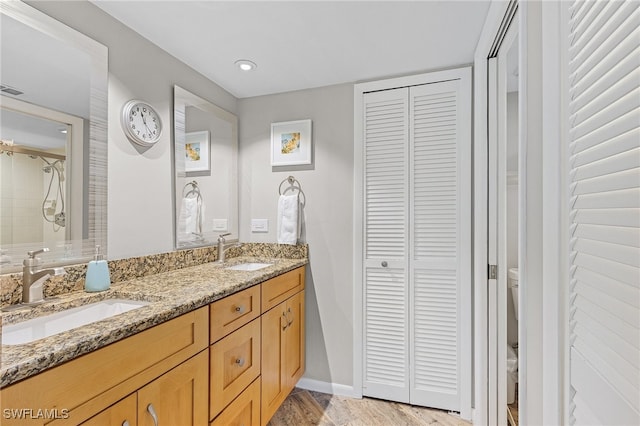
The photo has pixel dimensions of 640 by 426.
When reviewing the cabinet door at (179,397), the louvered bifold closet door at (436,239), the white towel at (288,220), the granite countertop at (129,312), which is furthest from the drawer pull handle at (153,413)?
the louvered bifold closet door at (436,239)

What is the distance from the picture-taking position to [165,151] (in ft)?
6.23

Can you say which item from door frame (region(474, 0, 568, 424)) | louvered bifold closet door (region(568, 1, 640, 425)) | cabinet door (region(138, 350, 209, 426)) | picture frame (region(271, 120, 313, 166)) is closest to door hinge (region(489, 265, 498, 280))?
door frame (region(474, 0, 568, 424))

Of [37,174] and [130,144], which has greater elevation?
[130,144]

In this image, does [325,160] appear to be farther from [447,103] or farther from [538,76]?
[538,76]

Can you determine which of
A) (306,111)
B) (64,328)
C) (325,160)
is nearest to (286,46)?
(306,111)

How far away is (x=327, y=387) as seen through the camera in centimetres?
233

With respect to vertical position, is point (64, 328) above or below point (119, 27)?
below

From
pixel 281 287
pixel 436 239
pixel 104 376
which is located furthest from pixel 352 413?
pixel 104 376

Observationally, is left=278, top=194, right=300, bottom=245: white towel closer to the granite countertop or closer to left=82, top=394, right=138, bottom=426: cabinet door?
the granite countertop

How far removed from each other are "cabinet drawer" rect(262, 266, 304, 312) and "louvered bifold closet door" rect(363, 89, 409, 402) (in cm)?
50

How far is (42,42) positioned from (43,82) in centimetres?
16

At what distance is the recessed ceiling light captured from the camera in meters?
2.04

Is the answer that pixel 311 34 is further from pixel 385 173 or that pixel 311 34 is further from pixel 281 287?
pixel 281 287

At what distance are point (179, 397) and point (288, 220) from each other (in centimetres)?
139
